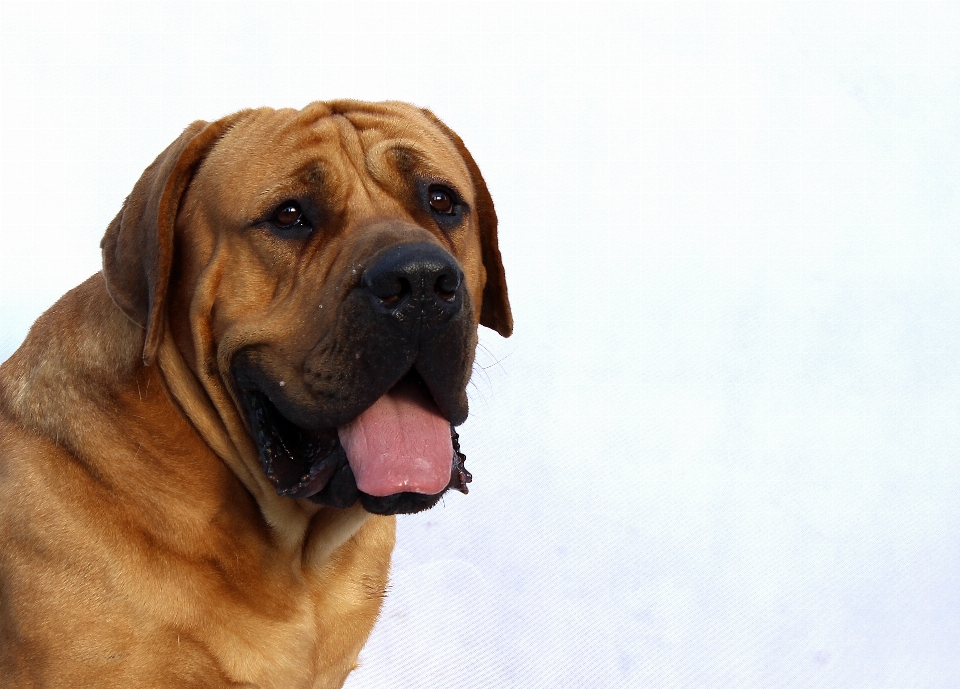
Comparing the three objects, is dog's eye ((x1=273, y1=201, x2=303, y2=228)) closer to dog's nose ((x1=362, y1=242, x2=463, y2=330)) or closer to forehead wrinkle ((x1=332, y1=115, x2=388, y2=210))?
forehead wrinkle ((x1=332, y1=115, x2=388, y2=210))

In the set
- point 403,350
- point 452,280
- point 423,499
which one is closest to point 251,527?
point 423,499

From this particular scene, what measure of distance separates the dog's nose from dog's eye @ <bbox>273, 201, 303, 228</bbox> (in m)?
0.35

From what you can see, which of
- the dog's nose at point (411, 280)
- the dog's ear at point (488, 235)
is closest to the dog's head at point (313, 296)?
the dog's nose at point (411, 280)

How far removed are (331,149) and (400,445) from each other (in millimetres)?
796

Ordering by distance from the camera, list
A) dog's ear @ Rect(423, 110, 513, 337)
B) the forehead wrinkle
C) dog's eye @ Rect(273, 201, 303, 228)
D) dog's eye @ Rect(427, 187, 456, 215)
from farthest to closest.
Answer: dog's ear @ Rect(423, 110, 513, 337) < dog's eye @ Rect(427, 187, 456, 215) < the forehead wrinkle < dog's eye @ Rect(273, 201, 303, 228)

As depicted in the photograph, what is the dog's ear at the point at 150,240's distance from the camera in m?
2.71

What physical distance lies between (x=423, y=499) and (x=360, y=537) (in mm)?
613

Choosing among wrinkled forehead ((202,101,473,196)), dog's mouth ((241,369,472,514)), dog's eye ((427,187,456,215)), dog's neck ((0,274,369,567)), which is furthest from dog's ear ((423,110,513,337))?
dog's neck ((0,274,369,567))

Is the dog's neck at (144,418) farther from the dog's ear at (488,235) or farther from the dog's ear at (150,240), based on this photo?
the dog's ear at (488,235)

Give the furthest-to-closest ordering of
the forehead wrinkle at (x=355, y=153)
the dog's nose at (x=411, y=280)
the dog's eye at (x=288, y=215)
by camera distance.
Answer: the forehead wrinkle at (x=355, y=153), the dog's eye at (x=288, y=215), the dog's nose at (x=411, y=280)

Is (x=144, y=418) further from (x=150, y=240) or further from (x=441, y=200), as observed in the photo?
(x=441, y=200)

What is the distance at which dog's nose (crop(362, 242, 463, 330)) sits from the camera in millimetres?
2502

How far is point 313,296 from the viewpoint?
2637mm

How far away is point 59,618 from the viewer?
2701mm
